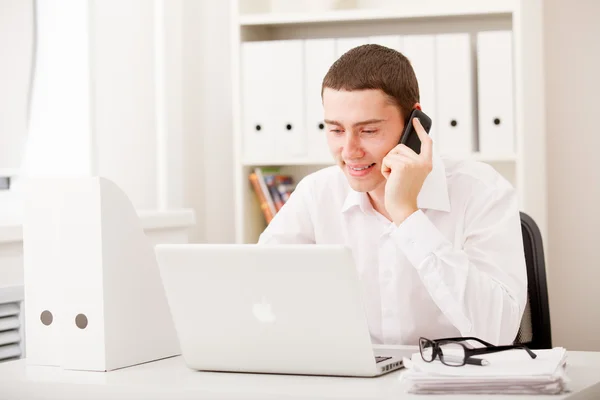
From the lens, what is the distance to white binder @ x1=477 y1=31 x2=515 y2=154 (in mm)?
2783

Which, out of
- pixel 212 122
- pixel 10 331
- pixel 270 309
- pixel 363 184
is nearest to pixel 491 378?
pixel 270 309

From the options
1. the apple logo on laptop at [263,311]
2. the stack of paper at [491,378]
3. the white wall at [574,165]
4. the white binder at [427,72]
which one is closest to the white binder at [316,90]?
the white binder at [427,72]

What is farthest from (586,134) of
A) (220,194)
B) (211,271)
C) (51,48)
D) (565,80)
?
(211,271)

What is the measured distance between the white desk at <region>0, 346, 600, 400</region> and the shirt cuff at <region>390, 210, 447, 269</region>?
0.26 meters

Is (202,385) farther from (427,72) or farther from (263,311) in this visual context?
(427,72)

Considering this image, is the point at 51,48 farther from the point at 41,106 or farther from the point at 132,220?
the point at 132,220

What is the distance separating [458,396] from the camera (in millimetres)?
1231

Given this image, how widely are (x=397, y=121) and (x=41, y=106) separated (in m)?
1.43

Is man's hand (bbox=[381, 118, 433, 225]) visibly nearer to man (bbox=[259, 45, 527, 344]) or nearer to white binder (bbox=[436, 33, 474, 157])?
man (bbox=[259, 45, 527, 344])

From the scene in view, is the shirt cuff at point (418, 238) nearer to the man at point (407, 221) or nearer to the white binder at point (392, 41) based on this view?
the man at point (407, 221)

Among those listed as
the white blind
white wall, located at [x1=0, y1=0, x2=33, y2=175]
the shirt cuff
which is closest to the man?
the shirt cuff

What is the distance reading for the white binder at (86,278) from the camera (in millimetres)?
1557

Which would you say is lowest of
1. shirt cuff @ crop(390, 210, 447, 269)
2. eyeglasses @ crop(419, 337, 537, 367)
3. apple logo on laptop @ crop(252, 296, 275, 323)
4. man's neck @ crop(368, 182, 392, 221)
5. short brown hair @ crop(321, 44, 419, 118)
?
eyeglasses @ crop(419, 337, 537, 367)

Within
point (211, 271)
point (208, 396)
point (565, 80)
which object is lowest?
point (208, 396)
